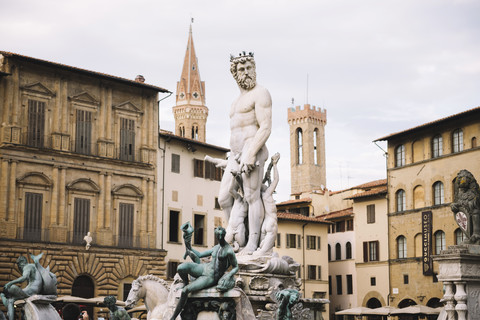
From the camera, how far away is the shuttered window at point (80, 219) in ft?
148

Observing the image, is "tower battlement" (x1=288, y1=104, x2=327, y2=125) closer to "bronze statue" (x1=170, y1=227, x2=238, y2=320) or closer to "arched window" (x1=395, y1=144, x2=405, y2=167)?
"arched window" (x1=395, y1=144, x2=405, y2=167)

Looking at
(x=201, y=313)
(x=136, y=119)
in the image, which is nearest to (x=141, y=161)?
(x=136, y=119)

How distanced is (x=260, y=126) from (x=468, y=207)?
3660 mm

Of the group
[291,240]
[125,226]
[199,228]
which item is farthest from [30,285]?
[291,240]

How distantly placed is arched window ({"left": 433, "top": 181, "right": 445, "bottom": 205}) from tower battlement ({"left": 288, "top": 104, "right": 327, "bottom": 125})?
266 ft

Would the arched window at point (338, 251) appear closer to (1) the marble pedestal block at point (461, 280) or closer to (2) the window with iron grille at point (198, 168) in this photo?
(2) the window with iron grille at point (198, 168)

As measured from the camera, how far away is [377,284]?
60.9 meters

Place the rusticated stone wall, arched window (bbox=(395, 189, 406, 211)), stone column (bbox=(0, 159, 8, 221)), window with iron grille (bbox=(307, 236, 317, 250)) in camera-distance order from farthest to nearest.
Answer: window with iron grille (bbox=(307, 236, 317, 250)), arched window (bbox=(395, 189, 406, 211)), stone column (bbox=(0, 159, 8, 221)), the rusticated stone wall

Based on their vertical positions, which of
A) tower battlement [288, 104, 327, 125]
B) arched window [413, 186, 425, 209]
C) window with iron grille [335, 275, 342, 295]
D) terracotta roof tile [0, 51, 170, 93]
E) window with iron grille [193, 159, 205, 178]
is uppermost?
tower battlement [288, 104, 327, 125]

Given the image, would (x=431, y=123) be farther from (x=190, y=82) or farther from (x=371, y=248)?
(x=190, y=82)

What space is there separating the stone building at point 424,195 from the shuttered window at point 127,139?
2095 cm

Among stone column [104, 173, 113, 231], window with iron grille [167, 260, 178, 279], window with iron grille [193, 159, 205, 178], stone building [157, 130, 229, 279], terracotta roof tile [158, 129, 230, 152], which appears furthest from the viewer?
window with iron grille [193, 159, 205, 178]

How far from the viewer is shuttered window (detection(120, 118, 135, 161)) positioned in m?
49.0

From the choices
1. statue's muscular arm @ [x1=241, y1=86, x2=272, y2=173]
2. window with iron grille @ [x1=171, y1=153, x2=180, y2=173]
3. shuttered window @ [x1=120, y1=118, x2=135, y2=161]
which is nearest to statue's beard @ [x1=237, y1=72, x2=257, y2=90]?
statue's muscular arm @ [x1=241, y1=86, x2=272, y2=173]
